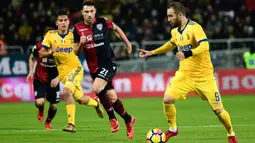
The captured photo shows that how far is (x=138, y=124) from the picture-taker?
14742 mm

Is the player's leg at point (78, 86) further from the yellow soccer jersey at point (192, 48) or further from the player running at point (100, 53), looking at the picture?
the yellow soccer jersey at point (192, 48)

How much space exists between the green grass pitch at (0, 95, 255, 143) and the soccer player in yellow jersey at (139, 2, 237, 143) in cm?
96

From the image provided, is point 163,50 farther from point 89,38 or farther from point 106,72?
point 89,38

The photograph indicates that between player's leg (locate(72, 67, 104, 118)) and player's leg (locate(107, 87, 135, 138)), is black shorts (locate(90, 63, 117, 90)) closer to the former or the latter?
player's leg (locate(107, 87, 135, 138))

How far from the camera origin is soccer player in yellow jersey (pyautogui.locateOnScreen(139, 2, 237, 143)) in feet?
33.8

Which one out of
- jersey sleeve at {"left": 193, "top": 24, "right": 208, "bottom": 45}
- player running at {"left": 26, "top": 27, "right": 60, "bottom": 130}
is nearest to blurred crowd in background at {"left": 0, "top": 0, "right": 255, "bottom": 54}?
player running at {"left": 26, "top": 27, "right": 60, "bottom": 130}

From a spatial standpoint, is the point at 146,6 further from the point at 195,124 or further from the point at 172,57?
the point at 195,124

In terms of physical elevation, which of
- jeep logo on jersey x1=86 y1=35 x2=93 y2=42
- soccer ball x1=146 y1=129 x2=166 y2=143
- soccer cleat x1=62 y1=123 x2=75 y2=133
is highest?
jeep logo on jersey x1=86 y1=35 x2=93 y2=42

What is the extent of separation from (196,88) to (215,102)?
1.29 feet

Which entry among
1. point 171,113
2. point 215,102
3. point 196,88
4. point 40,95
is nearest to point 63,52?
point 40,95

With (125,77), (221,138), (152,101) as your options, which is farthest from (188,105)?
(221,138)

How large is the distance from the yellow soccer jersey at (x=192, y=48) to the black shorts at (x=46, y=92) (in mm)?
4773

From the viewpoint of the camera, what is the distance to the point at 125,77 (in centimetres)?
2369

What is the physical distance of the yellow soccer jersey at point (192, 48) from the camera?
10.3 meters
